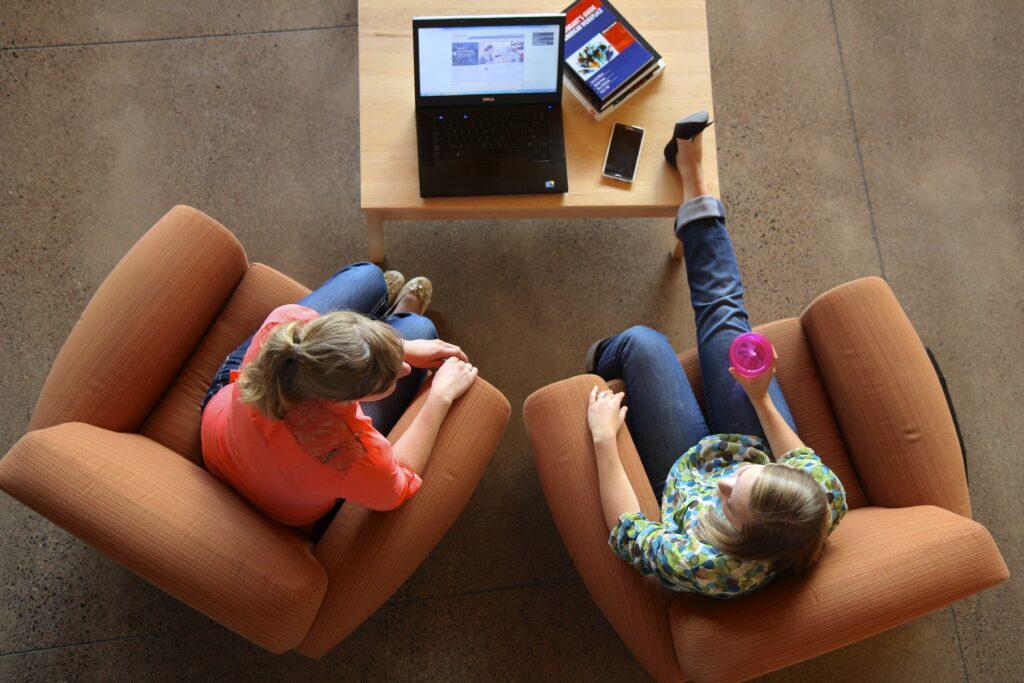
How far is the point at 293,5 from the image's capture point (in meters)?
2.48

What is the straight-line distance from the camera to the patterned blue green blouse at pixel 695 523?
53.3 inches

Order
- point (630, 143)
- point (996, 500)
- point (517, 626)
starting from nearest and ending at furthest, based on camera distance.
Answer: point (630, 143)
point (517, 626)
point (996, 500)

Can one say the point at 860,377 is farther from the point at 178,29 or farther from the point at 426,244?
the point at 178,29

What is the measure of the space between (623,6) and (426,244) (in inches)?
35.1

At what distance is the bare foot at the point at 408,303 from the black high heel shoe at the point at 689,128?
2.62 ft

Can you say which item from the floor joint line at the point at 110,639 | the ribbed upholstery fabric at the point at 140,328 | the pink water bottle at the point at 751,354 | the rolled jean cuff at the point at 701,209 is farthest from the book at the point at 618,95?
the floor joint line at the point at 110,639

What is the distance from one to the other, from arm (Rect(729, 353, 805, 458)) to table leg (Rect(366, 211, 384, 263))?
1011 millimetres

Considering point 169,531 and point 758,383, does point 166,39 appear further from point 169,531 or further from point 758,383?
point 758,383

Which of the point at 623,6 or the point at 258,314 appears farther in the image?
the point at 623,6

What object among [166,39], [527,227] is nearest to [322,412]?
[527,227]

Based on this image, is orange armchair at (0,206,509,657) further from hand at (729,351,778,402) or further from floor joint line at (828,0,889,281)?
floor joint line at (828,0,889,281)

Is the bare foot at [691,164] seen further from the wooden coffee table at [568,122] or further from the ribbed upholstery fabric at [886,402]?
the ribbed upholstery fabric at [886,402]

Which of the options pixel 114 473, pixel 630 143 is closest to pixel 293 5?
pixel 630 143

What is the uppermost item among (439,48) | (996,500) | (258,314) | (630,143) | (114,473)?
(439,48)
